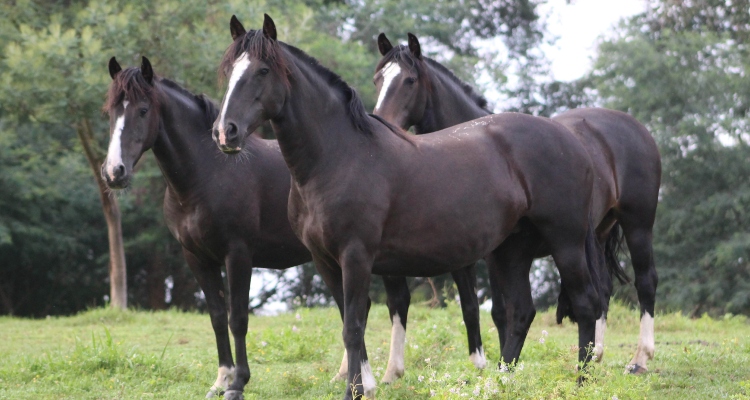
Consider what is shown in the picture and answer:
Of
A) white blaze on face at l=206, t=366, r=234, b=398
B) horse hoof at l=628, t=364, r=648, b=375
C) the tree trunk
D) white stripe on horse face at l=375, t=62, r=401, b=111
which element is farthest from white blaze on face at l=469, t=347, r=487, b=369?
the tree trunk

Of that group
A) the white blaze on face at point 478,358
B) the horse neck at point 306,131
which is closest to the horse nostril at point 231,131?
the horse neck at point 306,131

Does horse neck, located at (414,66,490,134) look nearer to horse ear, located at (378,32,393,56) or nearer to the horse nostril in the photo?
horse ear, located at (378,32,393,56)

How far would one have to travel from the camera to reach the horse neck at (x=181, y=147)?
6410mm

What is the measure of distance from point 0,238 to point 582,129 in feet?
47.0

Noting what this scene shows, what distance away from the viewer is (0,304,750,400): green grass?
16.1ft

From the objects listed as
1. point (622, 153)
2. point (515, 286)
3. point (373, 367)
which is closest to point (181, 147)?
point (373, 367)

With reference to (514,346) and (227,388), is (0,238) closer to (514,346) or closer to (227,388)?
(227,388)

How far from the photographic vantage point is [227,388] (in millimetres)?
6305

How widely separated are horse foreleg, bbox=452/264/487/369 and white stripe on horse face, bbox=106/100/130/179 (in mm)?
2661

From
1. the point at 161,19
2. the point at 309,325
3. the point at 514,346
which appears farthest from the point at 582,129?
the point at 161,19

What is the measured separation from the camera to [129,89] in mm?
6137

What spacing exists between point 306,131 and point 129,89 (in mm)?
1497

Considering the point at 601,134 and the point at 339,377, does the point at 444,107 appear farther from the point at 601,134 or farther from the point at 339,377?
the point at 339,377

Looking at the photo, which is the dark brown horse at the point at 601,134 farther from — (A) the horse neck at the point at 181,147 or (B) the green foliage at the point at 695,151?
(B) the green foliage at the point at 695,151
